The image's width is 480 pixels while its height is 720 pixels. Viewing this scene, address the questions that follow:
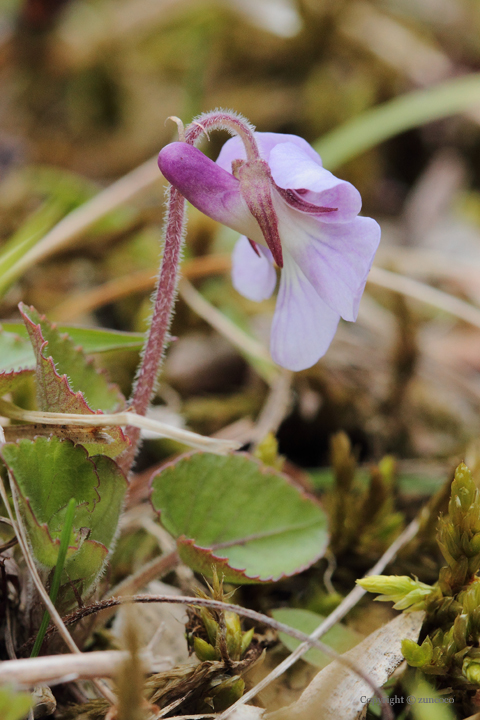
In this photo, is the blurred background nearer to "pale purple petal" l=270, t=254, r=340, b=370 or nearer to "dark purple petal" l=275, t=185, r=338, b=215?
"pale purple petal" l=270, t=254, r=340, b=370

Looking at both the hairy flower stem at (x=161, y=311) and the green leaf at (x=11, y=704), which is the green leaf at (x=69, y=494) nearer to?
the hairy flower stem at (x=161, y=311)

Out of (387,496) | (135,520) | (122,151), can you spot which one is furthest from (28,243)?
(122,151)

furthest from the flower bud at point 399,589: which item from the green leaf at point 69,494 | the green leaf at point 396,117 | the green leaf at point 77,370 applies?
the green leaf at point 396,117

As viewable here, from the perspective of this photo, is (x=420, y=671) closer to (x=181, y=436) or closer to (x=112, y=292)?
(x=181, y=436)

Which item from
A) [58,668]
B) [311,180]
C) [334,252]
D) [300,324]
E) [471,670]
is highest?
[311,180]

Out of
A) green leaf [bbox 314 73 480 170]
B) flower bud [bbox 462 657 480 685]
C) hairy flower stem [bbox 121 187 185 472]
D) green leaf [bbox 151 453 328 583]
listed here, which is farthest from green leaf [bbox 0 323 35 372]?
green leaf [bbox 314 73 480 170]

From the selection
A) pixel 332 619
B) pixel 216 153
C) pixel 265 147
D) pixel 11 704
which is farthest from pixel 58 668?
pixel 216 153

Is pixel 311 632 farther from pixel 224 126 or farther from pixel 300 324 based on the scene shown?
pixel 224 126
